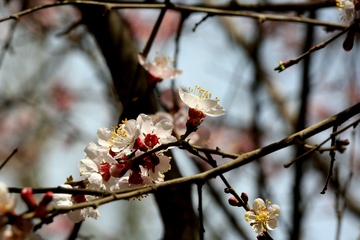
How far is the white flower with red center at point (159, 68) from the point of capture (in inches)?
67.0

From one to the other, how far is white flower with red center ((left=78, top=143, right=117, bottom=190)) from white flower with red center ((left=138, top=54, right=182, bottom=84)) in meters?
0.65

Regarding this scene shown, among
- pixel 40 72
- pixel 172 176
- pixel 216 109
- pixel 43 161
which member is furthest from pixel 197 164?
pixel 43 161

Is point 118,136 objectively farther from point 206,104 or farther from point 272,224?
point 272,224

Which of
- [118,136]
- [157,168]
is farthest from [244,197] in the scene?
[118,136]

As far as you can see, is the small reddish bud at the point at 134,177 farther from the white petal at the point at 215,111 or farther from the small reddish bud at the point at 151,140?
the white petal at the point at 215,111

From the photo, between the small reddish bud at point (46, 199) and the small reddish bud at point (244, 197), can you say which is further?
the small reddish bud at point (244, 197)

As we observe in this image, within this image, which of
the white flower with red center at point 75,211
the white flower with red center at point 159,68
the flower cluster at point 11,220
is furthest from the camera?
the white flower with red center at point 159,68

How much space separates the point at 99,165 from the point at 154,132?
14 cm

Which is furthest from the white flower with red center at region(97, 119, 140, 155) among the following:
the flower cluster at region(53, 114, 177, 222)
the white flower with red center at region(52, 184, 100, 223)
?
the white flower with red center at region(52, 184, 100, 223)

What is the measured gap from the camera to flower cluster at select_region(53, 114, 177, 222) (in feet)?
3.45

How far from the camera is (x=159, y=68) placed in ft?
5.62

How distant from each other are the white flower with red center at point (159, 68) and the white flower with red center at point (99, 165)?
0.65m

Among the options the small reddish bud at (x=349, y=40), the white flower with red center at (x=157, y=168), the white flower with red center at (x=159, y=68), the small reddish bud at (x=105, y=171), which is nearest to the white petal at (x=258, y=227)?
the white flower with red center at (x=157, y=168)

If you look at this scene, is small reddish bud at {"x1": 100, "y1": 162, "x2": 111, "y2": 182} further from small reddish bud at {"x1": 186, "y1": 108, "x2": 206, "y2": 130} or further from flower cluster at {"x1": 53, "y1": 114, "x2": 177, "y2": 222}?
small reddish bud at {"x1": 186, "y1": 108, "x2": 206, "y2": 130}
